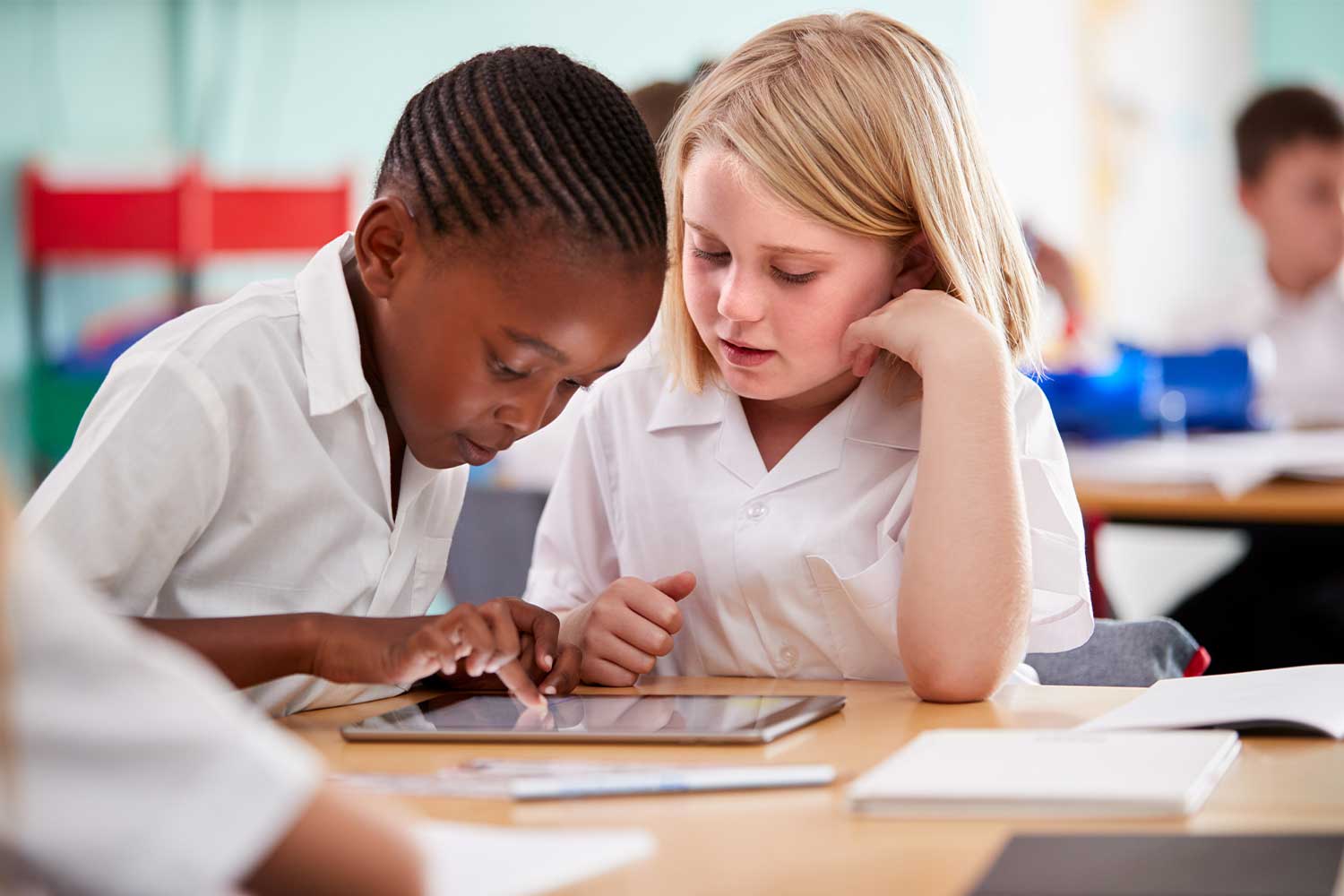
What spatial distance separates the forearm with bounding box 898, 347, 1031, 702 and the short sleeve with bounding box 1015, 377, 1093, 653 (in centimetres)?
7

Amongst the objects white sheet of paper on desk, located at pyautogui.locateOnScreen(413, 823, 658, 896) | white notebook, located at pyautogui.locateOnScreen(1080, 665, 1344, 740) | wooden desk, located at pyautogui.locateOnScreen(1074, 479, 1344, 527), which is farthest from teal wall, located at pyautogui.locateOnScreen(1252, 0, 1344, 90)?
white sheet of paper on desk, located at pyautogui.locateOnScreen(413, 823, 658, 896)

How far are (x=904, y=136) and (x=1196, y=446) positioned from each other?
1.67 meters

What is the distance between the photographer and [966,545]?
1140 mm

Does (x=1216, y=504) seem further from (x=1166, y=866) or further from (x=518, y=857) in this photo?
(x=518, y=857)

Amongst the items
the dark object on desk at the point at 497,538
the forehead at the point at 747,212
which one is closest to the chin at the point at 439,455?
the forehead at the point at 747,212

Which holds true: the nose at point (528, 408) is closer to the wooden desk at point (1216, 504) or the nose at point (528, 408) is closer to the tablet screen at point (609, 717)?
the tablet screen at point (609, 717)

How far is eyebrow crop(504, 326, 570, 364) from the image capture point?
102cm

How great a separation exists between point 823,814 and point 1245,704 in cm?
36

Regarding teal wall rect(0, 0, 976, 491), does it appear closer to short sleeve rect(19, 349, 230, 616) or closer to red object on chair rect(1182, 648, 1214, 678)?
red object on chair rect(1182, 648, 1214, 678)

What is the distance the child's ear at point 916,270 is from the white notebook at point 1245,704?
0.46 m

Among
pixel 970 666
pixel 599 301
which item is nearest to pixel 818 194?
pixel 599 301

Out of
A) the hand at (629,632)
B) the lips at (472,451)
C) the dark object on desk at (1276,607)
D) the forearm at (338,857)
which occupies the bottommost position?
the dark object on desk at (1276,607)

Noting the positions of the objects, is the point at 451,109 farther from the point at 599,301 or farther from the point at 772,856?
the point at 772,856

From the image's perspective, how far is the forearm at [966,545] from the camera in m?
1.09
